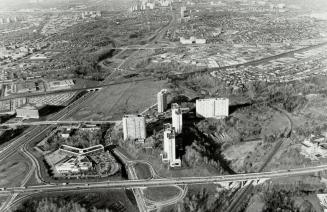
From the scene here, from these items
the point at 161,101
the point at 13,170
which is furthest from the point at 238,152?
the point at 13,170

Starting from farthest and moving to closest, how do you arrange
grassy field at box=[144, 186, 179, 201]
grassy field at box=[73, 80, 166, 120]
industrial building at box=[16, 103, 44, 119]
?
grassy field at box=[73, 80, 166, 120]
industrial building at box=[16, 103, 44, 119]
grassy field at box=[144, 186, 179, 201]

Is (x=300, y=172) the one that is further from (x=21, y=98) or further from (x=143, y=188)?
(x=21, y=98)

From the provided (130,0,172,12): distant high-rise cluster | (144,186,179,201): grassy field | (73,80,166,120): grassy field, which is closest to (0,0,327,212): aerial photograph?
(144,186,179,201): grassy field

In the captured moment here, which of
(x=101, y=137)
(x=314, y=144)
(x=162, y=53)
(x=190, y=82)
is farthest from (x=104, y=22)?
(x=314, y=144)

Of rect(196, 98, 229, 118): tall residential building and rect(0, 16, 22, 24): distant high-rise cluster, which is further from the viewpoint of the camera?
rect(0, 16, 22, 24): distant high-rise cluster

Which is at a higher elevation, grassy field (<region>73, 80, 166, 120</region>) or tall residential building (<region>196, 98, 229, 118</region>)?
tall residential building (<region>196, 98, 229, 118</region>)

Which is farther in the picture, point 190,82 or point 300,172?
point 190,82

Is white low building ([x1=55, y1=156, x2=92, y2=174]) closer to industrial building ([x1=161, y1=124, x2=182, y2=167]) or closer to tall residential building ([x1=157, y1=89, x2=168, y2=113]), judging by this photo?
industrial building ([x1=161, y1=124, x2=182, y2=167])

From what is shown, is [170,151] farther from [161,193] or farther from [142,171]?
[161,193]

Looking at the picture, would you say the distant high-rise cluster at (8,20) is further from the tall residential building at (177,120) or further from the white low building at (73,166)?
the white low building at (73,166)
